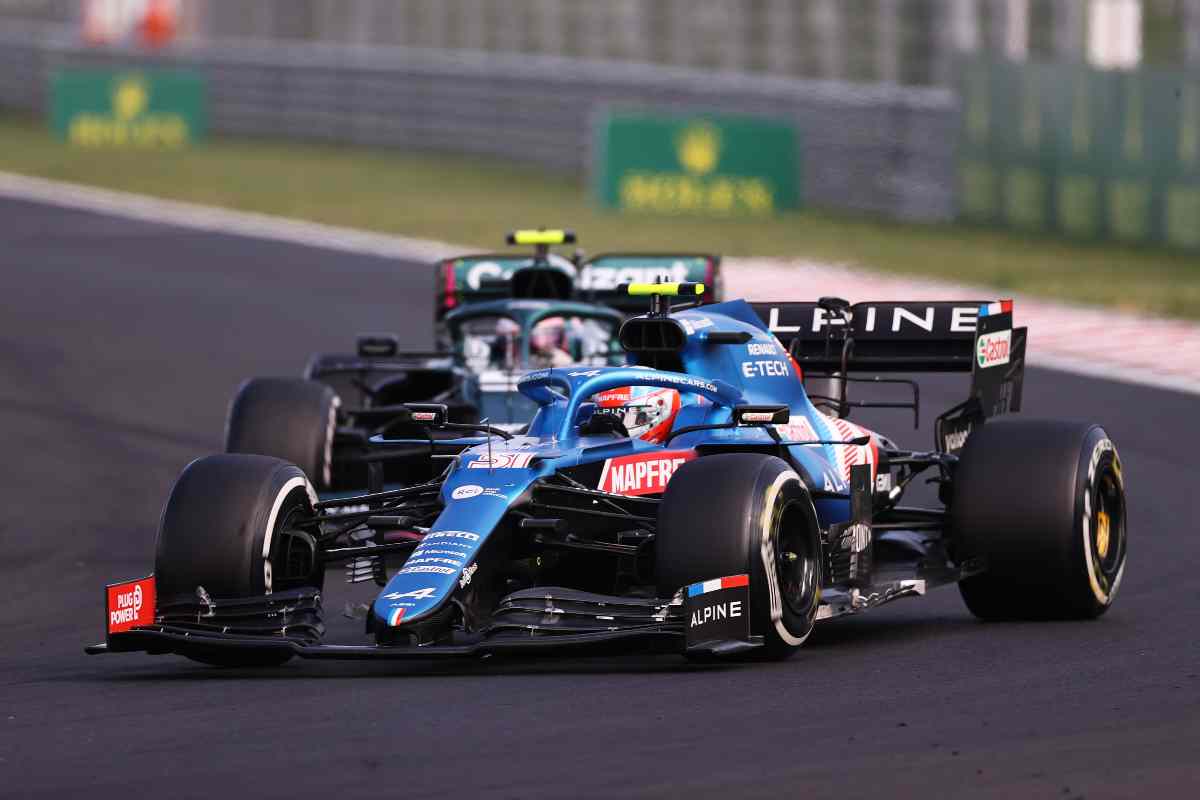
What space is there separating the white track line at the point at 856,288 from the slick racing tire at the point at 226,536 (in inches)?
401

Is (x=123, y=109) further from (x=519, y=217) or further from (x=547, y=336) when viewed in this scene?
(x=547, y=336)

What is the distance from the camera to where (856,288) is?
2422 centimetres

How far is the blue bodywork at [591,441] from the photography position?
9250 millimetres

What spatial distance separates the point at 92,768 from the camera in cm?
763

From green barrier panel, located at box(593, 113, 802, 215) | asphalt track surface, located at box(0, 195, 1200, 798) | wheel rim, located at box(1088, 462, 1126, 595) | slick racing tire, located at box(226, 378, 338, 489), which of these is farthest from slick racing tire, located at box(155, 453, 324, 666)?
green barrier panel, located at box(593, 113, 802, 215)

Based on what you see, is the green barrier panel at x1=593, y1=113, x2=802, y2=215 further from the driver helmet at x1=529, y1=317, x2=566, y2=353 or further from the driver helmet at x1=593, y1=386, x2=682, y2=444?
the driver helmet at x1=593, y1=386, x2=682, y2=444

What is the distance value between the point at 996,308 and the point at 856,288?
12.2 meters

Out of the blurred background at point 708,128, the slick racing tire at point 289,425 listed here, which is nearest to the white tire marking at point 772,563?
the slick racing tire at point 289,425

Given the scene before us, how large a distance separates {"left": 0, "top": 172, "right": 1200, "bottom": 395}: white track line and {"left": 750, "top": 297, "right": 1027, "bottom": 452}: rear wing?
6.79 meters

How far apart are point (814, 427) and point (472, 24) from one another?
3255cm

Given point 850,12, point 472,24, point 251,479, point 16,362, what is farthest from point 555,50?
point 251,479

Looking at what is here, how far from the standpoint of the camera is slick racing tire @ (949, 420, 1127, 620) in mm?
10477

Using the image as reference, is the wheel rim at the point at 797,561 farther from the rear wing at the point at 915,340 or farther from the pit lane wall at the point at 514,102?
the pit lane wall at the point at 514,102

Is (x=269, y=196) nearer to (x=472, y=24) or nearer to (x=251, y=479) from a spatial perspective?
(x=472, y=24)
